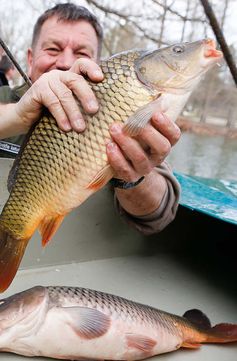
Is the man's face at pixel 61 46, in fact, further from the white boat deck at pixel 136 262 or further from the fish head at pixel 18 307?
the fish head at pixel 18 307

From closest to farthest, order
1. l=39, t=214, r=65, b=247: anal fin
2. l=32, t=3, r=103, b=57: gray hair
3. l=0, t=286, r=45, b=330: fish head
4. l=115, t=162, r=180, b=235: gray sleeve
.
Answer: l=39, t=214, r=65, b=247: anal fin
l=0, t=286, r=45, b=330: fish head
l=115, t=162, r=180, b=235: gray sleeve
l=32, t=3, r=103, b=57: gray hair

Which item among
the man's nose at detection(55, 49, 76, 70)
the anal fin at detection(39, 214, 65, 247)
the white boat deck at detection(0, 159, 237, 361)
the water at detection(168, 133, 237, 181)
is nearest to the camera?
the anal fin at detection(39, 214, 65, 247)

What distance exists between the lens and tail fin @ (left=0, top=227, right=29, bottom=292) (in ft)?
4.29

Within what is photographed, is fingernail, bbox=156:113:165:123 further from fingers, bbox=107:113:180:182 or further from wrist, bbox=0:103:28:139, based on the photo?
wrist, bbox=0:103:28:139

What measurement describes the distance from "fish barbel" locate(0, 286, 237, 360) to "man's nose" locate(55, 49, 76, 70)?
1.44 m

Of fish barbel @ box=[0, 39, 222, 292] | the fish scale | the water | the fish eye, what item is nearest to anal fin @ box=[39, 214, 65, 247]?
fish barbel @ box=[0, 39, 222, 292]

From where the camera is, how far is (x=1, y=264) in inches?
51.6

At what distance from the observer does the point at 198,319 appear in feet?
5.80

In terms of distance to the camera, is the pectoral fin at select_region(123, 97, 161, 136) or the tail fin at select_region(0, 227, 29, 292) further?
the tail fin at select_region(0, 227, 29, 292)

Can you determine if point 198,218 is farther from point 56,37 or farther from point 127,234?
point 56,37

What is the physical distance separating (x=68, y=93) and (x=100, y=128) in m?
0.14

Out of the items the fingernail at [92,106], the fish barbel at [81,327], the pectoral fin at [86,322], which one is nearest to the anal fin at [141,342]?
the fish barbel at [81,327]

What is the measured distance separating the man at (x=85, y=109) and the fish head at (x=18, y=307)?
0.50 m

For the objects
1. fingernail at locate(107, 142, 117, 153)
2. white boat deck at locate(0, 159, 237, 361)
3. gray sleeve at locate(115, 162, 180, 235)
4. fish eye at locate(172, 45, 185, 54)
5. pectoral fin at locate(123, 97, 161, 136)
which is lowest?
white boat deck at locate(0, 159, 237, 361)
